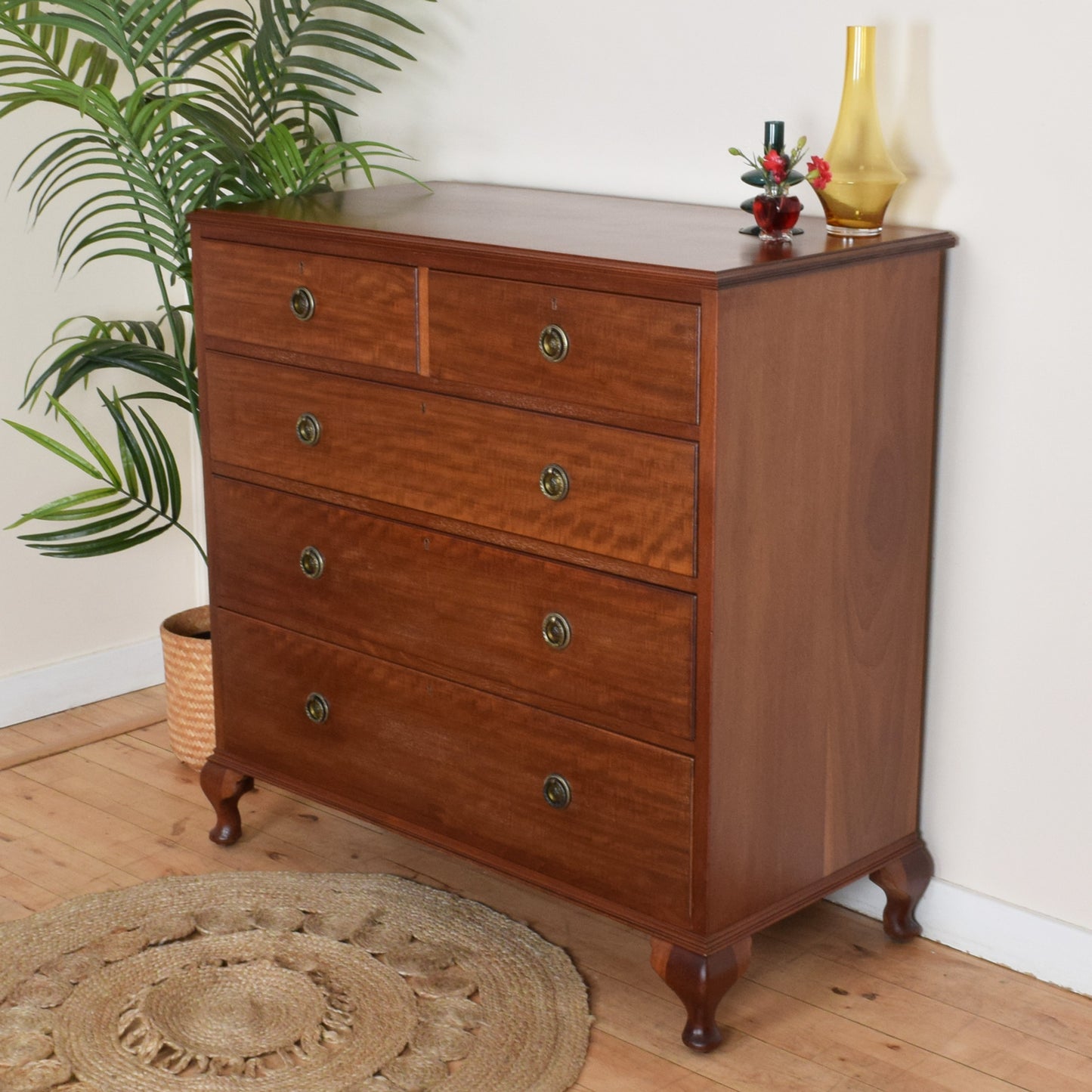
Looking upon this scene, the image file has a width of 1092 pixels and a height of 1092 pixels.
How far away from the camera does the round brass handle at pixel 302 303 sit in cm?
232

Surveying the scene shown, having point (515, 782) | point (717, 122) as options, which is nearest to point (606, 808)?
point (515, 782)

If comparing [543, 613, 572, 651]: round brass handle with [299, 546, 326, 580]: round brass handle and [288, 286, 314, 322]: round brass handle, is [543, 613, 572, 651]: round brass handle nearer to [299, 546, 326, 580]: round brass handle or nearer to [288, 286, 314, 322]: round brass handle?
[299, 546, 326, 580]: round brass handle

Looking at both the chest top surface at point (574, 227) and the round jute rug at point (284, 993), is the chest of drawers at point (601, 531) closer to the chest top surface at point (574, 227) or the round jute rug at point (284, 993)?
the chest top surface at point (574, 227)

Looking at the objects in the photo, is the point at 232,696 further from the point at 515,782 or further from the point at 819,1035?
the point at 819,1035

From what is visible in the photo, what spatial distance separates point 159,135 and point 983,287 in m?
1.77

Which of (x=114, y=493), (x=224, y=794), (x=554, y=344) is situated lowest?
(x=224, y=794)

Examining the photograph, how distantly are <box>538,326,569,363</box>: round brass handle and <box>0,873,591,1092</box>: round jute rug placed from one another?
941 mm

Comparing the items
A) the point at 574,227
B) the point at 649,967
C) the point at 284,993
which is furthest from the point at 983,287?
the point at 284,993

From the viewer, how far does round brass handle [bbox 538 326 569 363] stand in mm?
2008

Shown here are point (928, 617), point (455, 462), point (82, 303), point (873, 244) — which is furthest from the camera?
point (82, 303)

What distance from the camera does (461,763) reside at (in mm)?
2324

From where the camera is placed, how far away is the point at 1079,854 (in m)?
2.29

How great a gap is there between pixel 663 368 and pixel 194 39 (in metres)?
1.34

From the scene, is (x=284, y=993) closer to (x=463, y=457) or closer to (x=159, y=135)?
(x=463, y=457)
